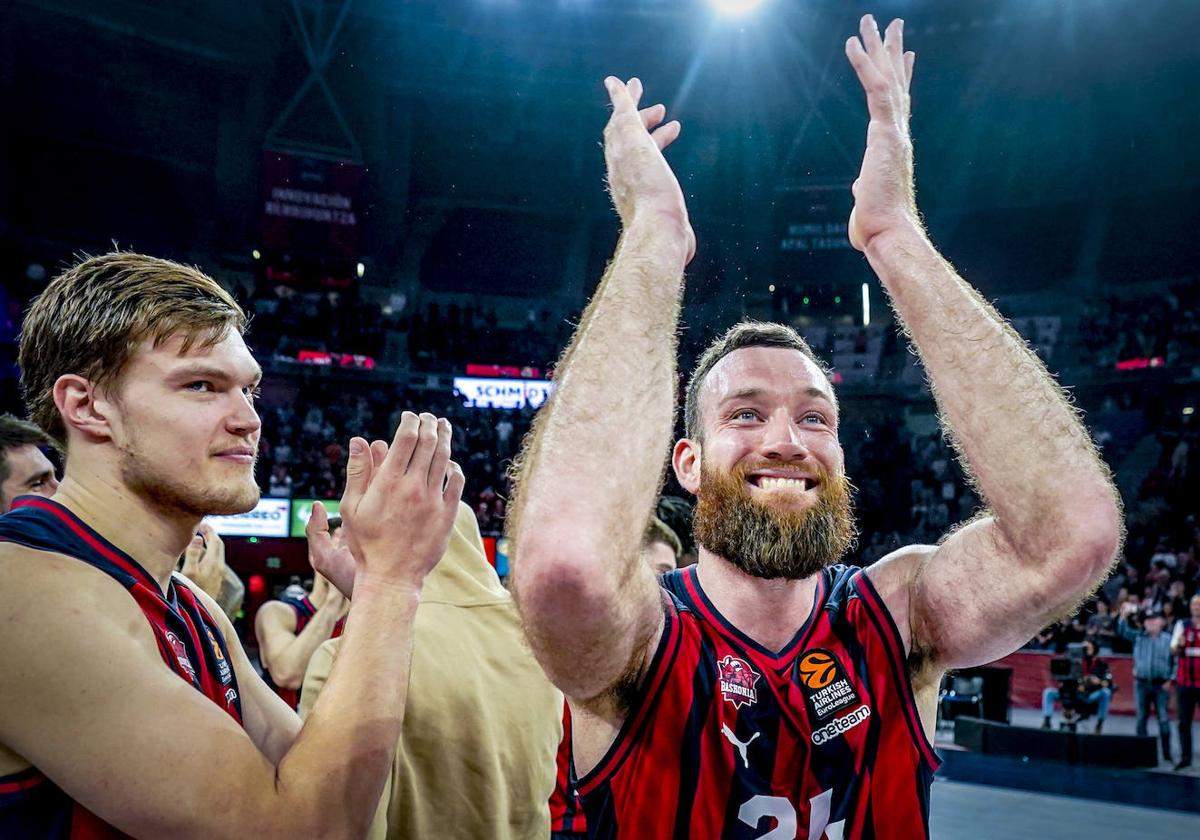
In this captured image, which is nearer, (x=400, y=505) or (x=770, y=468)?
(x=400, y=505)

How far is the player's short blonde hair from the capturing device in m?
1.80

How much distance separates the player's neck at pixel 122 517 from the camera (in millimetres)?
1755

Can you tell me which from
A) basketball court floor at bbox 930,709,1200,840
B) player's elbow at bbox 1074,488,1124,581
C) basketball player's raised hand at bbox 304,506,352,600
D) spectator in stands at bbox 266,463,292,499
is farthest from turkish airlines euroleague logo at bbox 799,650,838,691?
spectator in stands at bbox 266,463,292,499

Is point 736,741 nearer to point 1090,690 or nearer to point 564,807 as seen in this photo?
point 564,807

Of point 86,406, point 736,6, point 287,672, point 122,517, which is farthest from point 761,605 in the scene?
point 736,6

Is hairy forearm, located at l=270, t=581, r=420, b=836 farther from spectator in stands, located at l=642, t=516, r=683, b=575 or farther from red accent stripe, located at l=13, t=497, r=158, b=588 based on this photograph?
spectator in stands, located at l=642, t=516, r=683, b=575

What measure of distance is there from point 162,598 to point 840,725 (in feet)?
4.52

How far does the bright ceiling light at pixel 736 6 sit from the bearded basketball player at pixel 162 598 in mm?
19608

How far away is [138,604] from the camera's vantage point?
5.48ft

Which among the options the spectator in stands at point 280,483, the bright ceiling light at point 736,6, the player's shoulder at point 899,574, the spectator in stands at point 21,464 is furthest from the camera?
the bright ceiling light at point 736,6

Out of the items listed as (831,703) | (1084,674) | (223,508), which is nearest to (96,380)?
(223,508)

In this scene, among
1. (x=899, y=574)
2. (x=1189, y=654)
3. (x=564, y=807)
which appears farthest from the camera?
(x=1189, y=654)

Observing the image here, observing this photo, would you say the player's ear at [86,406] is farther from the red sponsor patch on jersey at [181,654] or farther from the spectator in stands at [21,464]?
the spectator in stands at [21,464]

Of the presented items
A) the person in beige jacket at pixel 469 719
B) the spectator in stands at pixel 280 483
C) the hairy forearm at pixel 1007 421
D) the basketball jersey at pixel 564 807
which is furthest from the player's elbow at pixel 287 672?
the spectator in stands at pixel 280 483
